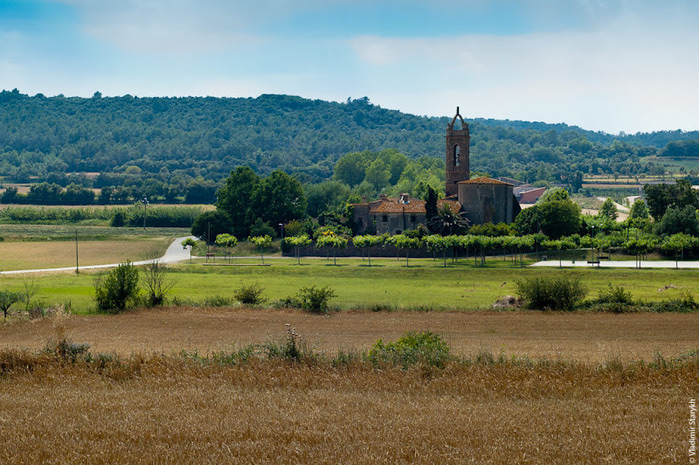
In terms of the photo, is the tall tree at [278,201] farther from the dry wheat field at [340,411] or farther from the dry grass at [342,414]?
the dry grass at [342,414]

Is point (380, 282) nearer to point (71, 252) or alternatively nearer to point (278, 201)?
point (71, 252)

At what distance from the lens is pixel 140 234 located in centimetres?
10738

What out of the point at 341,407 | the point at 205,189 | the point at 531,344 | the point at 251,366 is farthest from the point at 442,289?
the point at 205,189

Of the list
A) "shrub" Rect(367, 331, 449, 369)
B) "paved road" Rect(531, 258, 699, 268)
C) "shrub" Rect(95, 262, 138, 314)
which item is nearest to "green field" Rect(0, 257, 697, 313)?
"shrub" Rect(95, 262, 138, 314)

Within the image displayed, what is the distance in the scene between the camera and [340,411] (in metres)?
14.5

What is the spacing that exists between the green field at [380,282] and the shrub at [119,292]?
35.8 inches

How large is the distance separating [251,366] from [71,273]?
49257 mm

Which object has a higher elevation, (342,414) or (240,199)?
(240,199)

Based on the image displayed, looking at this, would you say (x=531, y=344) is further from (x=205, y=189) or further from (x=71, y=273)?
(x=205, y=189)

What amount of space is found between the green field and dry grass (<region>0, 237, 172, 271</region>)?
11163mm

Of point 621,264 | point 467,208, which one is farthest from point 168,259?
point 621,264

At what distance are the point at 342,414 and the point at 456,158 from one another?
84106mm

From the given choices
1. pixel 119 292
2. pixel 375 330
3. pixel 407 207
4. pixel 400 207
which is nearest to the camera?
pixel 375 330

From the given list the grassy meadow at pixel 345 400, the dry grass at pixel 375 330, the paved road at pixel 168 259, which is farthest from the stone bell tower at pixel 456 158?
the grassy meadow at pixel 345 400
